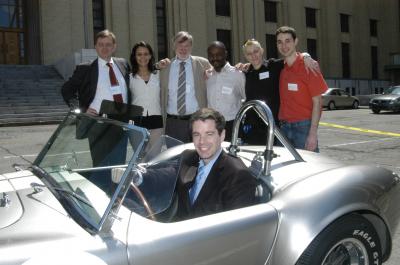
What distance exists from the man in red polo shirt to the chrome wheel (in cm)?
148

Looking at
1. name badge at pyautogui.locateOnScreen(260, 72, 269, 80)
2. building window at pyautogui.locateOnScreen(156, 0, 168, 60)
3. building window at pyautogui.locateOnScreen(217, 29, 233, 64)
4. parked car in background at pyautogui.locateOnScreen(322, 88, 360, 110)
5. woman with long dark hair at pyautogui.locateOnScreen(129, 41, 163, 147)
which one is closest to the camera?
name badge at pyautogui.locateOnScreen(260, 72, 269, 80)

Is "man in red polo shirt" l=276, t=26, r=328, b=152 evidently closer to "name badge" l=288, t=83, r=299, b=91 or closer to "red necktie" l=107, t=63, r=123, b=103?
"name badge" l=288, t=83, r=299, b=91

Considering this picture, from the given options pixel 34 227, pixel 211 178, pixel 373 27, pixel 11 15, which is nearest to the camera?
pixel 34 227

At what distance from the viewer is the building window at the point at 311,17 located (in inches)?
1501

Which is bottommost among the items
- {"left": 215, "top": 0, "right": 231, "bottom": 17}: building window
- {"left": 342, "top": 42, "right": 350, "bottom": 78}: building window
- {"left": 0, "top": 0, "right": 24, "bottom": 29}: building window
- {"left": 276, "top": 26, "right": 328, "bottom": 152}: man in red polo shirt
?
{"left": 276, "top": 26, "right": 328, "bottom": 152}: man in red polo shirt

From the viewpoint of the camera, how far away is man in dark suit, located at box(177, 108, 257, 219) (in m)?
2.71

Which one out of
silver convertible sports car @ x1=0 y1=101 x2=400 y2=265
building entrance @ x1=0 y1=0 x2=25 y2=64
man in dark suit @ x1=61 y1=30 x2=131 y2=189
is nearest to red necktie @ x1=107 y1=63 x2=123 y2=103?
man in dark suit @ x1=61 y1=30 x2=131 y2=189

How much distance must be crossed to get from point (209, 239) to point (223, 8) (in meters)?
31.6

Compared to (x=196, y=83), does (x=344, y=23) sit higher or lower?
higher

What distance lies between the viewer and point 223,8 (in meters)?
32.5

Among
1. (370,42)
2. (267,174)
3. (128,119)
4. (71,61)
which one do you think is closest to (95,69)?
(128,119)

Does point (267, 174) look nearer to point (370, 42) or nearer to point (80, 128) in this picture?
point (80, 128)

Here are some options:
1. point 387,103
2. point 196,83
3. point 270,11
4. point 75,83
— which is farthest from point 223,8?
point 75,83

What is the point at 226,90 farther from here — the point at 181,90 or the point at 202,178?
the point at 202,178
